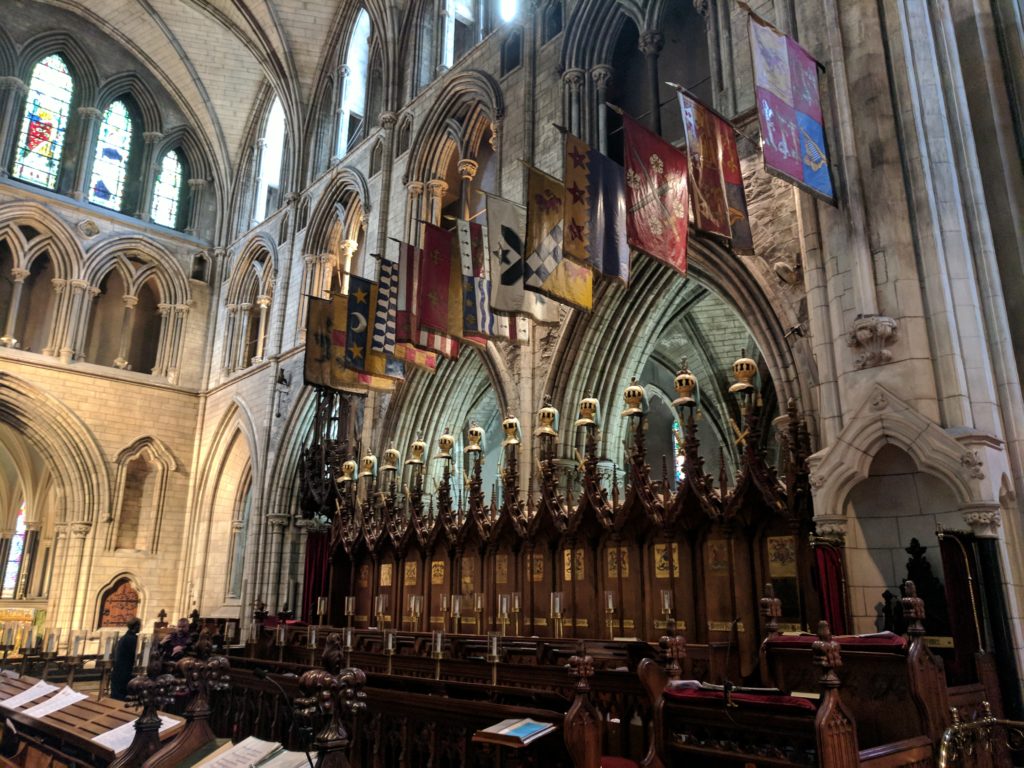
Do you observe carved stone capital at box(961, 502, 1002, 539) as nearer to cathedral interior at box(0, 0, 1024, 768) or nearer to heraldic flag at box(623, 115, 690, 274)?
cathedral interior at box(0, 0, 1024, 768)

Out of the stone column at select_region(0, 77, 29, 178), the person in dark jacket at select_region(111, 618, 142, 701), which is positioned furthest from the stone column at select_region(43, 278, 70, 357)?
the person in dark jacket at select_region(111, 618, 142, 701)

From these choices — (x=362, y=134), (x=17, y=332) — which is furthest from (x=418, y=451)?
(x=17, y=332)

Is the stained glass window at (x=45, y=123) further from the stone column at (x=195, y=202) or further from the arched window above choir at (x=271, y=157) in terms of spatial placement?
the arched window above choir at (x=271, y=157)

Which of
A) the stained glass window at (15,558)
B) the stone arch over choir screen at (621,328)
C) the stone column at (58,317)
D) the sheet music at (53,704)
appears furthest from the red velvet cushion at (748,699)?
the stained glass window at (15,558)

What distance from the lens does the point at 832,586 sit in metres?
6.36

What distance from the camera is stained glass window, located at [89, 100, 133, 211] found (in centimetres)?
2059

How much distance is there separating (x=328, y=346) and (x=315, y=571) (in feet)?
14.0

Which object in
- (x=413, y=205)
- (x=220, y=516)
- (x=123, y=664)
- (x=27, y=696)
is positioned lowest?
(x=123, y=664)

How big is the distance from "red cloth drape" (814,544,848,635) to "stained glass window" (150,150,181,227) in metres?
20.2

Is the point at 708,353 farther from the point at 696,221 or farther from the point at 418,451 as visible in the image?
the point at 696,221

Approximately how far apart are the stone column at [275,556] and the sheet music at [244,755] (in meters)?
14.0

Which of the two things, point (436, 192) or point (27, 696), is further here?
point (436, 192)

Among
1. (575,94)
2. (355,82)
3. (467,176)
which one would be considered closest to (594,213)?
(575,94)

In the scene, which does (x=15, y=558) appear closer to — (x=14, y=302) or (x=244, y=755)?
(x=14, y=302)
